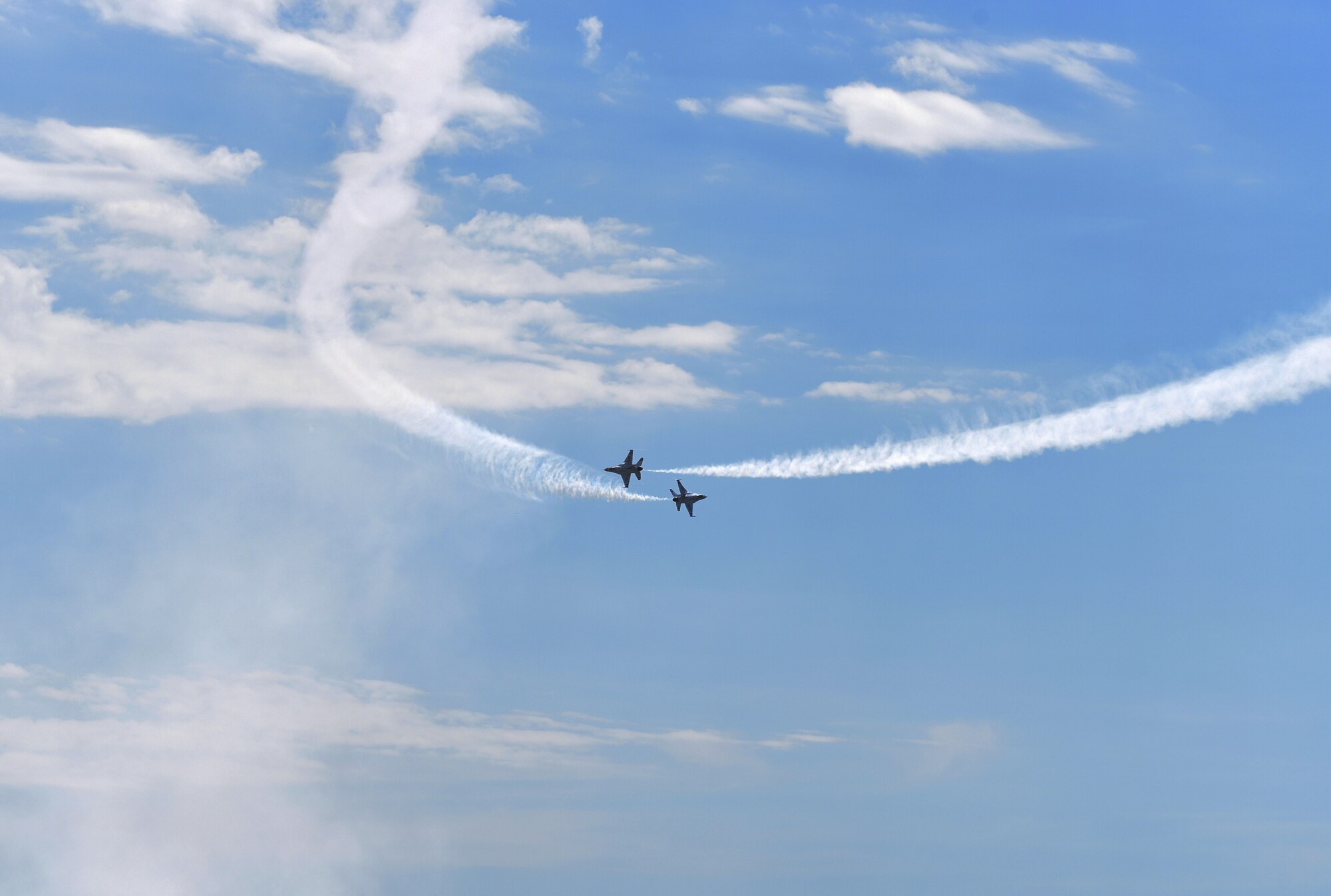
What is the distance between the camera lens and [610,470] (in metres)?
85.4

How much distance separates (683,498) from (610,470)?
7071 millimetres

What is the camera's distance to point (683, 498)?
86125 millimetres
